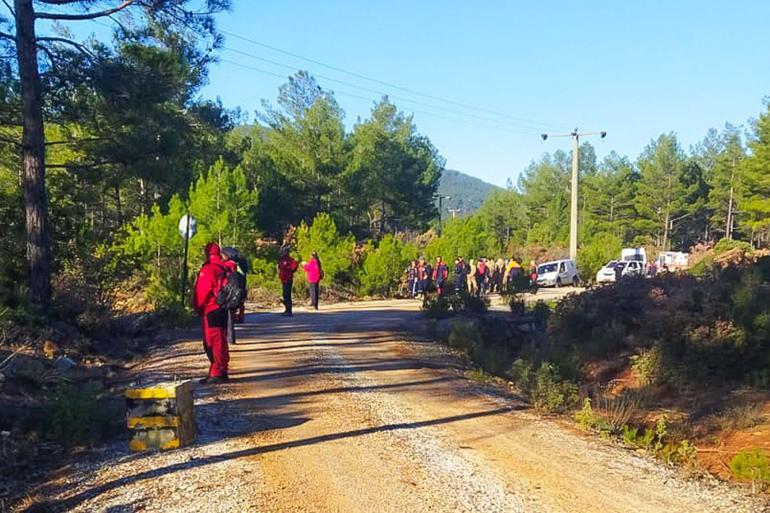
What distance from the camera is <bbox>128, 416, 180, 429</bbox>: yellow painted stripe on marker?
673 cm

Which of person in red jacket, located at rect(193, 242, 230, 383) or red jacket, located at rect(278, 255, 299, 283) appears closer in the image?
person in red jacket, located at rect(193, 242, 230, 383)

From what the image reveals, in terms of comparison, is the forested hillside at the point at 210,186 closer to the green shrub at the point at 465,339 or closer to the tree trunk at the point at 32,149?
the tree trunk at the point at 32,149

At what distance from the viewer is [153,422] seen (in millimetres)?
6758

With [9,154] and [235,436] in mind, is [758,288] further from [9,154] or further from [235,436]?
[9,154]

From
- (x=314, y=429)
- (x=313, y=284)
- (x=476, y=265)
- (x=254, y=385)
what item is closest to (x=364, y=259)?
(x=476, y=265)

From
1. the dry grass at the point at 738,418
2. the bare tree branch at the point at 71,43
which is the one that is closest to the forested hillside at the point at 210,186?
the bare tree branch at the point at 71,43

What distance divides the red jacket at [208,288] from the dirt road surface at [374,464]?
1.07 meters

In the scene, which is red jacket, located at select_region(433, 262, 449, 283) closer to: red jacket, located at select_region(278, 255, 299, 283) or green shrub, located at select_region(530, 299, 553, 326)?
green shrub, located at select_region(530, 299, 553, 326)

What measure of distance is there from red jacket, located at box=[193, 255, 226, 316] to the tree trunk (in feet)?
21.2

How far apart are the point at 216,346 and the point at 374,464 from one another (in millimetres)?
3875

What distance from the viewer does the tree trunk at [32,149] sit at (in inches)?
571

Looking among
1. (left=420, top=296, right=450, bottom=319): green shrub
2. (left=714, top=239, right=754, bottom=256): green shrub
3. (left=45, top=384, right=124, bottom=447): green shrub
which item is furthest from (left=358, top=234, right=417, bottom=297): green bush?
(left=45, top=384, right=124, bottom=447): green shrub

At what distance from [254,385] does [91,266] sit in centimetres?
831

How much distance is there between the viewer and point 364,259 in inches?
1371
